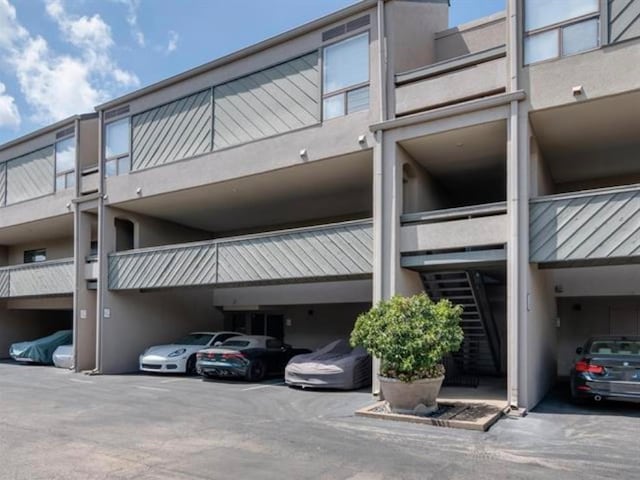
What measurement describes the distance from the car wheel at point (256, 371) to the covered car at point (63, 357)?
7775mm

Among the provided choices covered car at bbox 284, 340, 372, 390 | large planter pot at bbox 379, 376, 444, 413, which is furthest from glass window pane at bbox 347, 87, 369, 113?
large planter pot at bbox 379, 376, 444, 413

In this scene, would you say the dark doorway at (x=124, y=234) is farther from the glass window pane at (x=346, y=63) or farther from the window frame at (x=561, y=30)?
the window frame at (x=561, y=30)

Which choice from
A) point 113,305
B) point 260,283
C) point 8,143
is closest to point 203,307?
point 113,305

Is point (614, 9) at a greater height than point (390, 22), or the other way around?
point (390, 22)

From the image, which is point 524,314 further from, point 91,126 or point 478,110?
point 91,126

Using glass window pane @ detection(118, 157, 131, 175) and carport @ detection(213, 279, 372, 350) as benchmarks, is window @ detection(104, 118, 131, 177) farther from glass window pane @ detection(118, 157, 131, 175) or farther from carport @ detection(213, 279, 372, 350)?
carport @ detection(213, 279, 372, 350)

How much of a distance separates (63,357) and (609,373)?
660 inches

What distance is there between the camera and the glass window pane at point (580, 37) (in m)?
9.57

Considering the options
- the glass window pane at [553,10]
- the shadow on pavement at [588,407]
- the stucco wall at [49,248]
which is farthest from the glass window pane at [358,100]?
the stucco wall at [49,248]

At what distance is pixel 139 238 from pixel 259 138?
6.64 metres

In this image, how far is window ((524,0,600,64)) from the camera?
9.62 metres

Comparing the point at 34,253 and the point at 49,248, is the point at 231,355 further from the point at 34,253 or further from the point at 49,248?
the point at 34,253

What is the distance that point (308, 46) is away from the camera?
12891 millimetres

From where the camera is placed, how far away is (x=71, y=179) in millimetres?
18266
